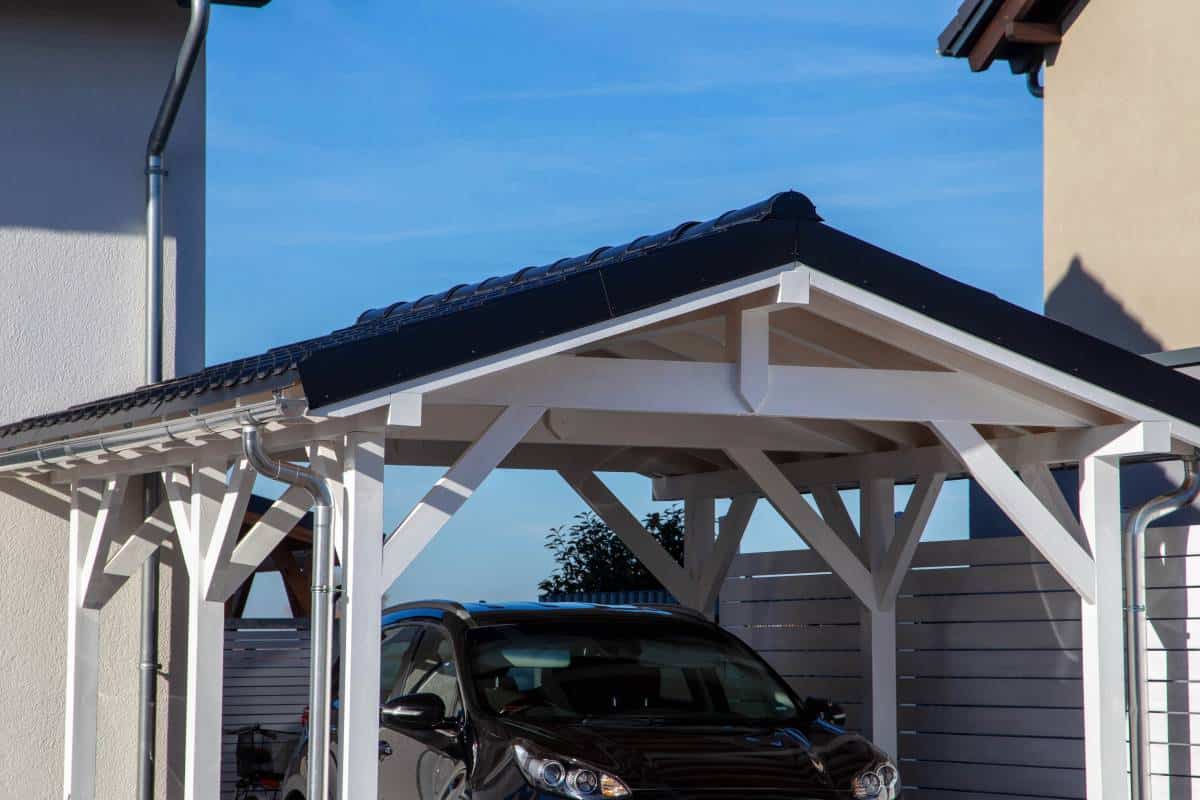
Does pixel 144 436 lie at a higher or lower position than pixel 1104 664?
higher

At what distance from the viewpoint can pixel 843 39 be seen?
64.6m

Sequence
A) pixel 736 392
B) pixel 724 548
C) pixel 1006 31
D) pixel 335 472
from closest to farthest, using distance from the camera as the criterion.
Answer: pixel 335 472
pixel 736 392
pixel 724 548
pixel 1006 31

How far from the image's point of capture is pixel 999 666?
10.4 meters

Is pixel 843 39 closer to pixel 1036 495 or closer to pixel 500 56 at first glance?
pixel 500 56

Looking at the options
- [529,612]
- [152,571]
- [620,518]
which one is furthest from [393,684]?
[620,518]

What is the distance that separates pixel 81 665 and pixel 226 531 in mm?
3381

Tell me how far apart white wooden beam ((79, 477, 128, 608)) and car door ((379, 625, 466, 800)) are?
2381 mm

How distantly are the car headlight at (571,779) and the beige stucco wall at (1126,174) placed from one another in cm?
947

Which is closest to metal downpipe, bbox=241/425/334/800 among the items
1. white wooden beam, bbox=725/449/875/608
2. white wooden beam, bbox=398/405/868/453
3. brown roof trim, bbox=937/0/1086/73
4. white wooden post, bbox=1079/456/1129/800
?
white wooden beam, bbox=398/405/868/453

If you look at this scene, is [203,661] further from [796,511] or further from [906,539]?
[906,539]

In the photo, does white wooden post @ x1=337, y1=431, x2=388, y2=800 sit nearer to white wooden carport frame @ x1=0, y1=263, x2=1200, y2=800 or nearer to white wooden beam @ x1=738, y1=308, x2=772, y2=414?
white wooden carport frame @ x1=0, y1=263, x2=1200, y2=800

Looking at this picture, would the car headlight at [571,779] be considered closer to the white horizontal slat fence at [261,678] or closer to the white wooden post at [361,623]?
the white wooden post at [361,623]

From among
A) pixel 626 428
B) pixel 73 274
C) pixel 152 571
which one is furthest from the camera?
pixel 73 274

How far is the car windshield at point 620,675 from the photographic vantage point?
26.9 feet
